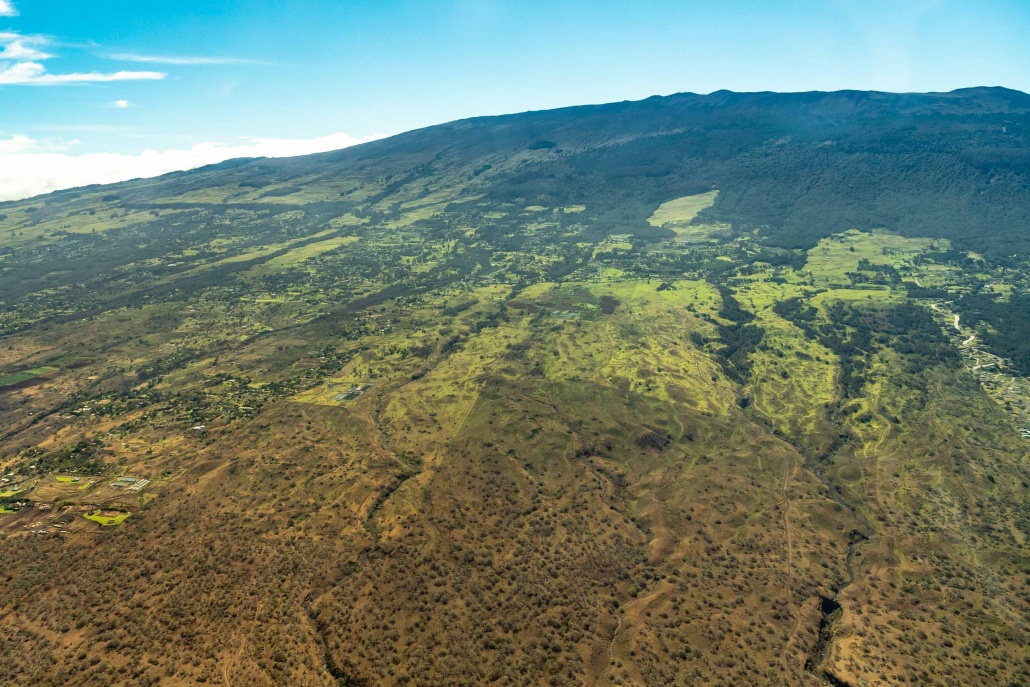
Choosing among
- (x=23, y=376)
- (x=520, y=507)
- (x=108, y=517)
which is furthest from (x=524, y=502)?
(x=23, y=376)

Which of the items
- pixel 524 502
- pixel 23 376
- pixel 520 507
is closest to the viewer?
pixel 520 507

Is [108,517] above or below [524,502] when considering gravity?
above

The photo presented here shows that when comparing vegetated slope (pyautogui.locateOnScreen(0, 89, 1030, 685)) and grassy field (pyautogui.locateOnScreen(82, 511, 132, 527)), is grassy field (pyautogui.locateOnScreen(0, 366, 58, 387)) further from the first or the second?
grassy field (pyautogui.locateOnScreen(82, 511, 132, 527))

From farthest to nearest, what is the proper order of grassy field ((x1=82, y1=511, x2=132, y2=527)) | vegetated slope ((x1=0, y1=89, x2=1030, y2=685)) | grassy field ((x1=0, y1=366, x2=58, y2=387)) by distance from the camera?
grassy field ((x1=0, y1=366, x2=58, y2=387)), grassy field ((x1=82, y1=511, x2=132, y2=527)), vegetated slope ((x1=0, y1=89, x2=1030, y2=685))

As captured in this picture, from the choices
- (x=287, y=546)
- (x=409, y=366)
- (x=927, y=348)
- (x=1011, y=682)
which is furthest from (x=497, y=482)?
(x=927, y=348)


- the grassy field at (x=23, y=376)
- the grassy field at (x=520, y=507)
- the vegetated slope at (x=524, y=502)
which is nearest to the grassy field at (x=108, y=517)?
the grassy field at (x=520, y=507)

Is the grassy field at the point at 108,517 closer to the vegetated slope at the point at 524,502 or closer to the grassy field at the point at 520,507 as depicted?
the grassy field at the point at 520,507

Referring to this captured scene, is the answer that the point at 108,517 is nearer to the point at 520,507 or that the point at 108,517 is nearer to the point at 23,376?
the point at 520,507

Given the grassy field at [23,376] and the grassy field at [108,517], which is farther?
the grassy field at [23,376]

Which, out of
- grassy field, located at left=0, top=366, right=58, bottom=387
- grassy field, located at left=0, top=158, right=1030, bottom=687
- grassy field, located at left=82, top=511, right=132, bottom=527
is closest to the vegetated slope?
grassy field, located at left=0, top=158, right=1030, bottom=687

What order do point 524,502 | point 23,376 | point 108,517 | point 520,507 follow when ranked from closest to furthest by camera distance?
1. point 108,517
2. point 520,507
3. point 524,502
4. point 23,376

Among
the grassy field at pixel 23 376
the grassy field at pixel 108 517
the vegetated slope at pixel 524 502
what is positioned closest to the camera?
the vegetated slope at pixel 524 502

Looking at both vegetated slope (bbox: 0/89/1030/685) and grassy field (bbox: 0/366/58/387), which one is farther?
grassy field (bbox: 0/366/58/387)
